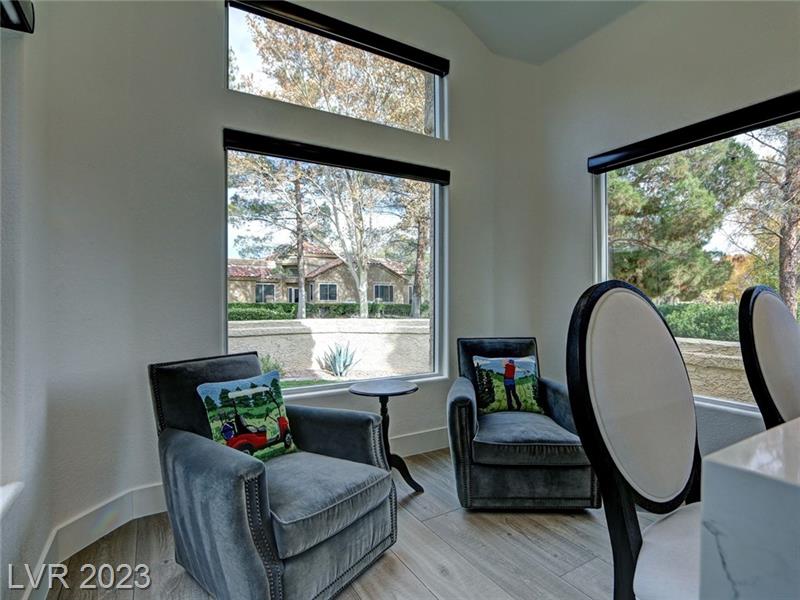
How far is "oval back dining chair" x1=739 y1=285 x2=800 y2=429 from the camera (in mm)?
1223

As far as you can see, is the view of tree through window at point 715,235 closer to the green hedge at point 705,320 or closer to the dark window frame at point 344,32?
the green hedge at point 705,320

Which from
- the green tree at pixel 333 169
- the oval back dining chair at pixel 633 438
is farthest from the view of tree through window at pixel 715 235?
the oval back dining chair at pixel 633 438

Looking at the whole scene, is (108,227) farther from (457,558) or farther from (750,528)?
(750,528)

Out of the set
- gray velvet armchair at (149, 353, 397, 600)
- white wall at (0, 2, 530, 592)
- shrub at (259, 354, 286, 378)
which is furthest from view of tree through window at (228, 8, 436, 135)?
gray velvet armchair at (149, 353, 397, 600)

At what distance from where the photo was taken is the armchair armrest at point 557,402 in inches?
96.3

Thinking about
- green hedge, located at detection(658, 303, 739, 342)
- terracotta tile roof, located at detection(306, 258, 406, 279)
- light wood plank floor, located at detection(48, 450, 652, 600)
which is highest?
terracotta tile roof, located at detection(306, 258, 406, 279)

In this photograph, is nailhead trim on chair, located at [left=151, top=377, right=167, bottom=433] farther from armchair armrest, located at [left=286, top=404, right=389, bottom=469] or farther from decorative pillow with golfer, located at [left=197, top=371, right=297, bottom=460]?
armchair armrest, located at [left=286, top=404, right=389, bottom=469]

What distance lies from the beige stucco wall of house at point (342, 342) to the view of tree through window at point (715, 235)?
1.67m

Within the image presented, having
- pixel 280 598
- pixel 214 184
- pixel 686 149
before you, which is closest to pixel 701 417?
pixel 686 149

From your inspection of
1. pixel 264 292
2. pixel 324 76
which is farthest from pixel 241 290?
pixel 324 76

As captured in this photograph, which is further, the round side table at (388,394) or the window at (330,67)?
the window at (330,67)

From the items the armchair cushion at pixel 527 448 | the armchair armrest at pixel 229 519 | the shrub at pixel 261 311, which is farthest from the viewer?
the shrub at pixel 261 311

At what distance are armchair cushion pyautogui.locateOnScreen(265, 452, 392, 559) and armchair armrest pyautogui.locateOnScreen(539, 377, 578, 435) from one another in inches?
47.7

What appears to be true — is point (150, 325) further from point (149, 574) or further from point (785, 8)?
point (785, 8)
